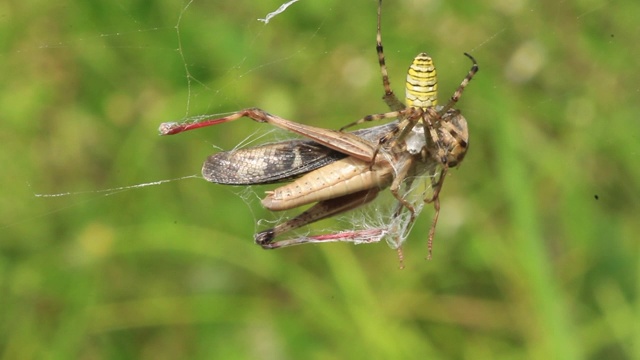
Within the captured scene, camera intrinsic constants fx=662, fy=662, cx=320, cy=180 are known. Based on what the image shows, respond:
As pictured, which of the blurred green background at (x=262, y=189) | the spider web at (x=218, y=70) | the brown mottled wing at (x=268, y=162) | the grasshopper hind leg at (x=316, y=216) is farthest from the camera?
the spider web at (x=218, y=70)

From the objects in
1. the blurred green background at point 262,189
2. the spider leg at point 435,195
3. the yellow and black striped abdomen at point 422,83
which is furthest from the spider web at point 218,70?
the yellow and black striped abdomen at point 422,83

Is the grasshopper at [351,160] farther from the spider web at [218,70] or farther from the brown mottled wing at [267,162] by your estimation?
the spider web at [218,70]

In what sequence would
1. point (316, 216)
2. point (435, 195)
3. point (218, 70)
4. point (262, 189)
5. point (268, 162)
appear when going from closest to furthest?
point (268, 162) < point (316, 216) < point (435, 195) < point (262, 189) < point (218, 70)

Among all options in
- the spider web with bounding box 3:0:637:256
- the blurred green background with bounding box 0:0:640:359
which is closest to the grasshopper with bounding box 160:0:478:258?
the blurred green background with bounding box 0:0:640:359

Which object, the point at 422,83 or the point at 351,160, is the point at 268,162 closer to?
the point at 351,160

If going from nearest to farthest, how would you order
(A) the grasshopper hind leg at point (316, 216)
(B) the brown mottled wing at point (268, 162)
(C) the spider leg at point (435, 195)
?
(B) the brown mottled wing at point (268, 162), (A) the grasshopper hind leg at point (316, 216), (C) the spider leg at point (435, 195)

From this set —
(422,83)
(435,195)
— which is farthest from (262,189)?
(422,83)

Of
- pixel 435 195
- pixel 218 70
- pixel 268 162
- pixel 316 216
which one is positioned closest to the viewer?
pixel 268 162

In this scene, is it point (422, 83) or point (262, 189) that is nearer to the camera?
point (422, 83)
